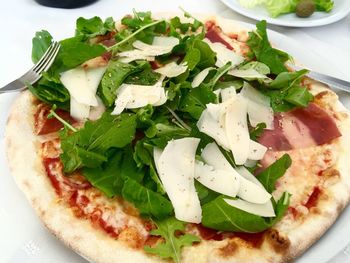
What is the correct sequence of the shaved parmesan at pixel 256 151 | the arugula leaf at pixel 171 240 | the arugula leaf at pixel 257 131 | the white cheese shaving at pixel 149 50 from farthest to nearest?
the white cheese shaving at pixel 149 50
the arugula leaf at pixel 257 131
the shaved parmesan at pixel 256 151
the arugula leaf at pixel 171 240

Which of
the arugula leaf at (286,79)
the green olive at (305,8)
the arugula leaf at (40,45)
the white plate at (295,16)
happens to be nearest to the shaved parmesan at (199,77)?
the arugula leaf at (286,79)

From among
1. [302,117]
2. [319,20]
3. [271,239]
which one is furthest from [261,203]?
[319,20]

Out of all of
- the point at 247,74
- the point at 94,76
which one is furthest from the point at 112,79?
the point at 247,74

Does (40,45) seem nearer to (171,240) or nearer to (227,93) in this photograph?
(227,93)

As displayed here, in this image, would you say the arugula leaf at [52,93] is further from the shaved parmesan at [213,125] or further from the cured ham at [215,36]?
the cured ham at [215,36]

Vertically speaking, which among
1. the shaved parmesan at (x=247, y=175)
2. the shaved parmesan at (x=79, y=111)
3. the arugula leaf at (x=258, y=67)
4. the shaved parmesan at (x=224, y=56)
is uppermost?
the arugula leaf at (x=258, y=67)

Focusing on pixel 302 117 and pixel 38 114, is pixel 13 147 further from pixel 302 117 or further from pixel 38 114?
pixel 302 117


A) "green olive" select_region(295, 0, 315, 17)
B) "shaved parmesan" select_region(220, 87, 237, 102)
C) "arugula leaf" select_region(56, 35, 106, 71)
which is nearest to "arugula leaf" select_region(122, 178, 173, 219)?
"shaved parmesan" select_region(220, 87, 237, 102)
